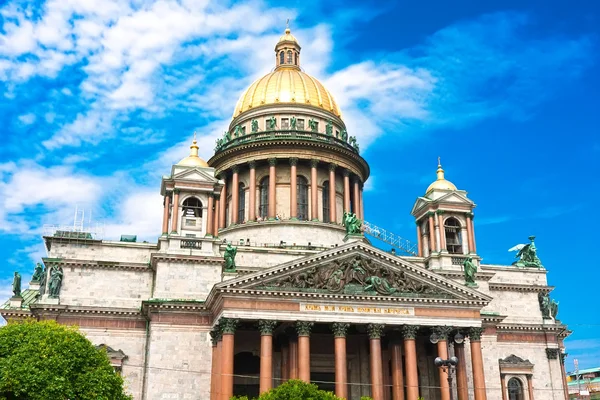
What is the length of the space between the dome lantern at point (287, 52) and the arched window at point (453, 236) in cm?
2286

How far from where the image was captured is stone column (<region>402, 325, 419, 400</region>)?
39.9 meters

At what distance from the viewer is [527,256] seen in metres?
54.6

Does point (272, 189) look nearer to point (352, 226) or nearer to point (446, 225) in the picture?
point (352, 226)

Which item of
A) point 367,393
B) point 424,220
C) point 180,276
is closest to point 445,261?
point 424,220

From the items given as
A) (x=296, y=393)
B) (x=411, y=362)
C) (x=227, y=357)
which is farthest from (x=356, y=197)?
(x=296, y=393)

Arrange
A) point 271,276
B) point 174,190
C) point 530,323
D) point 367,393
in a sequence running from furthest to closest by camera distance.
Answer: point 530,323
point 174,190
point 367,393
point 271,276

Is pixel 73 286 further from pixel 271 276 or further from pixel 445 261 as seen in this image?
pixel 445 261

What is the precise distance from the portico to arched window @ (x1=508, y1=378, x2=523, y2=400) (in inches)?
311

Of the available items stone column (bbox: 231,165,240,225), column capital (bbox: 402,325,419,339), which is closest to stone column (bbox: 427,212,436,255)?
column capital (bbox: 402,325,419,339)

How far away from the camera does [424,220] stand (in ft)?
174

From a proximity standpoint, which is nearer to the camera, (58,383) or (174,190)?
(58,383)

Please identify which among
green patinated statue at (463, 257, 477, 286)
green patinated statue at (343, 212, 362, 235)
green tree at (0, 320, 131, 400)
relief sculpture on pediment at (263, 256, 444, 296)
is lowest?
green tree at (0, 320, 131, 400)

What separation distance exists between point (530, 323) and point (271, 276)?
2233 cm

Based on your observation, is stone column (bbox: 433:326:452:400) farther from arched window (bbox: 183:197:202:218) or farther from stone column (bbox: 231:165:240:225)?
stone column (bbox: 231:165:240:225)
